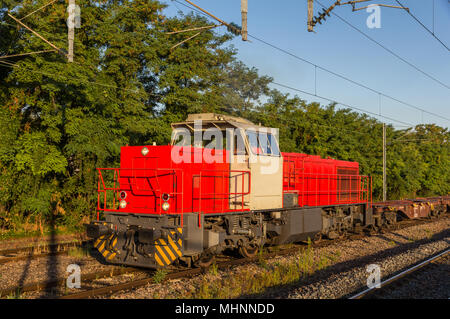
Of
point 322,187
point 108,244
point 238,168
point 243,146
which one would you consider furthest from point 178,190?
point 322,187

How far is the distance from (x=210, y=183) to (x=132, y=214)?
76.5 inches

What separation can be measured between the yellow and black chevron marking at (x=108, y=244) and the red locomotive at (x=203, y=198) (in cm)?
2

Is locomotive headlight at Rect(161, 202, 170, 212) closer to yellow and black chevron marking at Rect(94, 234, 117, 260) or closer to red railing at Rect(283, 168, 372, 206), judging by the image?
yellow and black chevron marking at Rect(94, 234, 117, 260)

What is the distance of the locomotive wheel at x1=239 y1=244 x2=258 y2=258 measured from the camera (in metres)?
10.3

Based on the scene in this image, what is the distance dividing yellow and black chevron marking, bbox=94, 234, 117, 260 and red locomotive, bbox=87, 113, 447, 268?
0.9 inches

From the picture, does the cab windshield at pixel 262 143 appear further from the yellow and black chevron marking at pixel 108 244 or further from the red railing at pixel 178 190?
the yellow and black chevron marking at pixel 108 244

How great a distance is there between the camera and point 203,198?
9.20 m

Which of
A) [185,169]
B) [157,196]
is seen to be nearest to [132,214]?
[157,196]

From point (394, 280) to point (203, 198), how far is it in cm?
442

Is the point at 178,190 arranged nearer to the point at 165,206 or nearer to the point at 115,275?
the point at 165,206

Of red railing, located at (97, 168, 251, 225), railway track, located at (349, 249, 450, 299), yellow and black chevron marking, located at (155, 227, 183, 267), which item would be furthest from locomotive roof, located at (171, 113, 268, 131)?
railway track, located at (349, 249, 450, 299)

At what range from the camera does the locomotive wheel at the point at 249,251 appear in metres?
10.3
